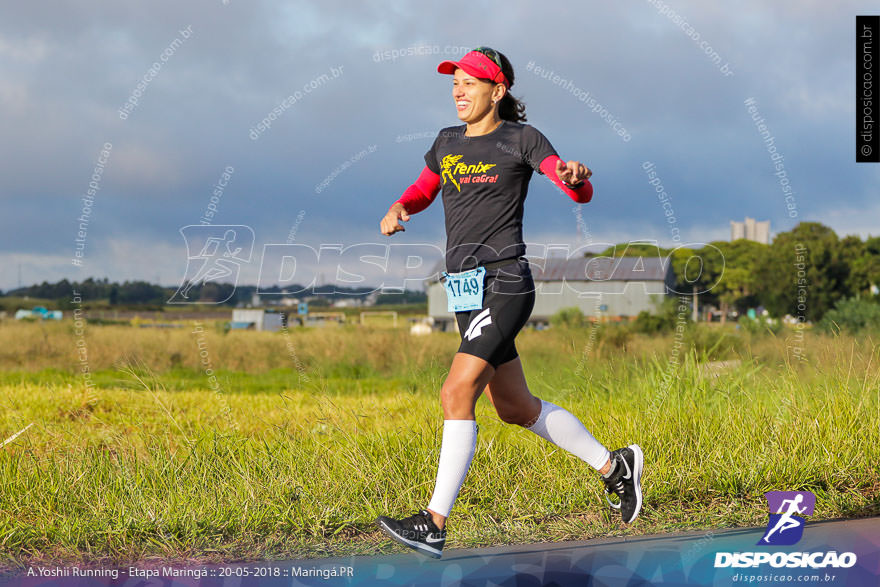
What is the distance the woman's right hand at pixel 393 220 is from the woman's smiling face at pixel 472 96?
1.86 feet

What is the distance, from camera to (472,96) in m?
3.89

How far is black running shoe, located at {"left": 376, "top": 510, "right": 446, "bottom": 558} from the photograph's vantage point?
3453 mm

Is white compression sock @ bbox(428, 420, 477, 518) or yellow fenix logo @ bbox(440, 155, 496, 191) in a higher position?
yellow fenix logo @ bbox(440, 155, 496, 191)

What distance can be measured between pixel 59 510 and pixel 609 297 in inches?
944

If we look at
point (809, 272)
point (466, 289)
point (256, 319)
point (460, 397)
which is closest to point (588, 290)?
point (256, 319)

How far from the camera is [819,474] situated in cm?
497

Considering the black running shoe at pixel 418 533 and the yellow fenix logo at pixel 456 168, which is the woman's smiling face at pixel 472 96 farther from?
the black running shoe at pixel 418 533

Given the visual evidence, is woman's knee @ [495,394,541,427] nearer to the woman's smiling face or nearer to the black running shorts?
the black running shorts

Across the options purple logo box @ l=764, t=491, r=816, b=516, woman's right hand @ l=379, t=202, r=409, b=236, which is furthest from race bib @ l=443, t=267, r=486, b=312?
purple logo box @ l=764, t=491, r=816, b=516

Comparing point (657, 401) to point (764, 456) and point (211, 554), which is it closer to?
point (764, 456)

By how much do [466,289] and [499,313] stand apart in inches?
8.3

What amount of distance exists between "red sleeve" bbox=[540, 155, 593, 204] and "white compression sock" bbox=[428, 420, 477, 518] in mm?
1160

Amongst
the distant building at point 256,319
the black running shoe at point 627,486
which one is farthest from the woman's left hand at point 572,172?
the distant building at point 256,319

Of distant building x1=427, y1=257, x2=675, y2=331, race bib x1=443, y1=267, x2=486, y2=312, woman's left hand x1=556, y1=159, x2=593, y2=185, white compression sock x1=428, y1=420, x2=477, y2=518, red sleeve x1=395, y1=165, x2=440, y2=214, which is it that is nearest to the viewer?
woman's left hand x1=556, y1=159, x2=593, y2=185
